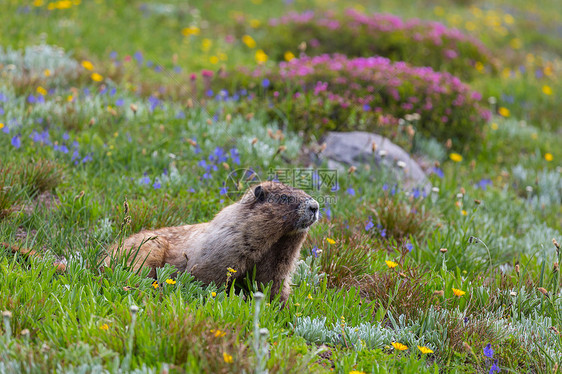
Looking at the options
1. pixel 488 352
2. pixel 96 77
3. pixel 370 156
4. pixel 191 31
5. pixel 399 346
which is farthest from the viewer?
pixel 191 31

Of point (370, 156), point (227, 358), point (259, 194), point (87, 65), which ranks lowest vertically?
point (370, 156)

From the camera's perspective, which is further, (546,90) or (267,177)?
(546,90)

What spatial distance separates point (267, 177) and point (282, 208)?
234cm

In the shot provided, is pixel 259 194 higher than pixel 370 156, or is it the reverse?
pixel 259 194

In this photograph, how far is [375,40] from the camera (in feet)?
42.3

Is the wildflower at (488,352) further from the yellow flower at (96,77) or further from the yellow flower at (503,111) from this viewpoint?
the yellow flower at (503,111)

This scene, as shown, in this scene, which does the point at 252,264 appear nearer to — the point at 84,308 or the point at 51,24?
the point at 84,308

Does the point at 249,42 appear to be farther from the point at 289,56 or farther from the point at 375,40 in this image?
the point at 375,40

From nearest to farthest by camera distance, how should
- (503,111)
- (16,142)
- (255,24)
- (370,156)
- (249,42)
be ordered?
(16,142), (370,156), (503,111), (249,42), (255,24)

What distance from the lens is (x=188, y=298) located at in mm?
4168

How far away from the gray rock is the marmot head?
9.81 feet

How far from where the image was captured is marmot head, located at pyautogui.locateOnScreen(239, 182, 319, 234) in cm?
442

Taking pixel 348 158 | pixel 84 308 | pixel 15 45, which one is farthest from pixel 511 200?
pixel 15 45

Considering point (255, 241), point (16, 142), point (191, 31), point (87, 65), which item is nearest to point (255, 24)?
point (191, 31)
